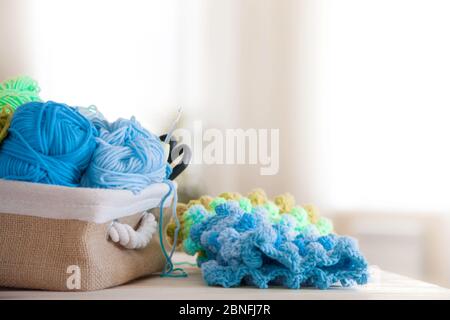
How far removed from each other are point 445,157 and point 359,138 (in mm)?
414

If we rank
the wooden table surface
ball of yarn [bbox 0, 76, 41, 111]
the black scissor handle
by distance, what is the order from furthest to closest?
the black scissor handle
ball of yarn [bbox 0, 76, 41, 111]
the wooden table surface

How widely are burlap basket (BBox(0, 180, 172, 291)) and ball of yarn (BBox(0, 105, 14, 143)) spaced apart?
71 millimetres

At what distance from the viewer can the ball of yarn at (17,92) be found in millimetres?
877

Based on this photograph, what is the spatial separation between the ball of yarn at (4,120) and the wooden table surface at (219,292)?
19cm

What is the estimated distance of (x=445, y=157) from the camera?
2969 millimetres

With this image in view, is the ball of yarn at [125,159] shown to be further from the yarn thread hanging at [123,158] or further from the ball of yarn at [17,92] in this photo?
the ball of yarn at [17,92]

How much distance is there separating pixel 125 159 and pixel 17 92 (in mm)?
209

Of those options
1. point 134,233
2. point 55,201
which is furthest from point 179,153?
point 55,201

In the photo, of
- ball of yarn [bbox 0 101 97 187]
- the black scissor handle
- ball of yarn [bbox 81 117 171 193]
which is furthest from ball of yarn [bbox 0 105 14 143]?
the black scissor handle

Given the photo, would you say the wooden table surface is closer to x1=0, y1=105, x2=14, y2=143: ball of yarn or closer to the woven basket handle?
the woven basket handle

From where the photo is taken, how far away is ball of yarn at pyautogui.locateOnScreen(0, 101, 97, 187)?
75cm

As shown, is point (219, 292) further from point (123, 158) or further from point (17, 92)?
point (17, 92)

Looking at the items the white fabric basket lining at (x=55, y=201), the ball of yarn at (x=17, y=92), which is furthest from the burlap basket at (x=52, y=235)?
the ball of yarn at (x=17, y=92)
